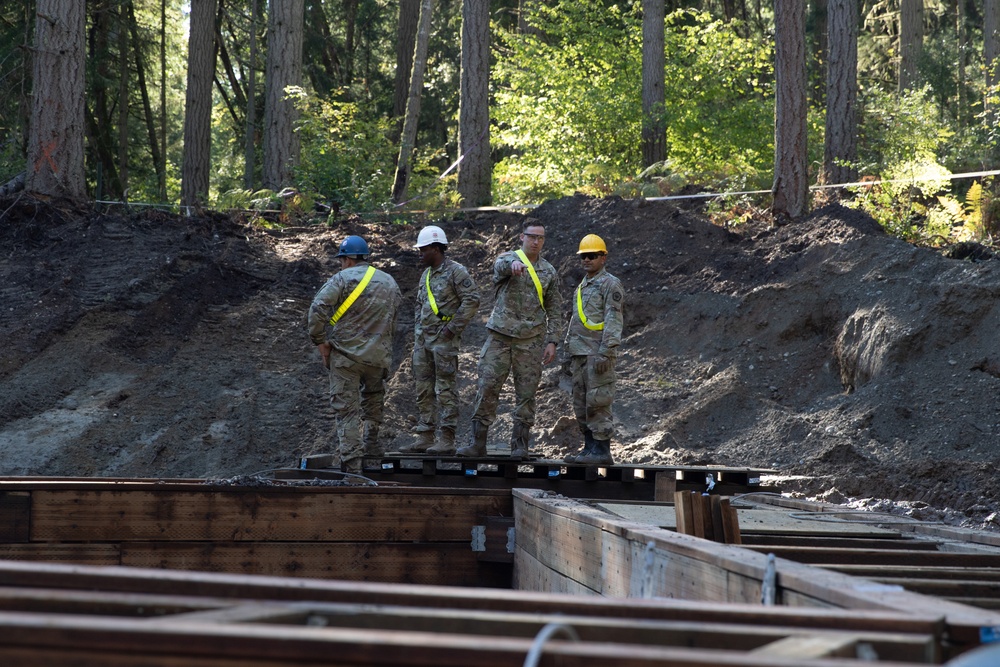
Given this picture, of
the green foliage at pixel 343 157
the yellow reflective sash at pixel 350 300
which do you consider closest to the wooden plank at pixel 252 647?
the yellow reflective sash at pixel 350 300

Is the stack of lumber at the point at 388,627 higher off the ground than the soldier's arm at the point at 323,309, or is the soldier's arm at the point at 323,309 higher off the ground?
the soldier's arm at the point at 323,309

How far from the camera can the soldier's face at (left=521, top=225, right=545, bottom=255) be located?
435 inches

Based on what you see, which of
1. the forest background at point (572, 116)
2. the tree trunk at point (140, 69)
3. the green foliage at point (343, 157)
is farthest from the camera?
the tree trunk at point (140, 69)

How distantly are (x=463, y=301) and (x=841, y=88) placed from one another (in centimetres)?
1386

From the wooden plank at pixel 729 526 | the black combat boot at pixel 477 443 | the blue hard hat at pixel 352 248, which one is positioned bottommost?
the wooden plank at pixel 729 526

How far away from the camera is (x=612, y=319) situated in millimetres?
10742

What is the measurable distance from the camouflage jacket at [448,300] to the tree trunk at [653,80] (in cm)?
Result: 1371

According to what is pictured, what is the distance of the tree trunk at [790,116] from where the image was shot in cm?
1820

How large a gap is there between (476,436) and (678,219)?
9.02 metres

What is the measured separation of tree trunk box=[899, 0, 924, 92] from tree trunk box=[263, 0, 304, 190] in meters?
17.6

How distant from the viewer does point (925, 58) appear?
3250 cm

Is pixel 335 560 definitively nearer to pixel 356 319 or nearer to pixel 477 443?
pixel 477 443

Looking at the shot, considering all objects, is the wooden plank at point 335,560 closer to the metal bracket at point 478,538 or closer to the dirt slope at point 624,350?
the metal bracket at point 478,538

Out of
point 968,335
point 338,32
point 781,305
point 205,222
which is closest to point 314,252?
point 205,222
